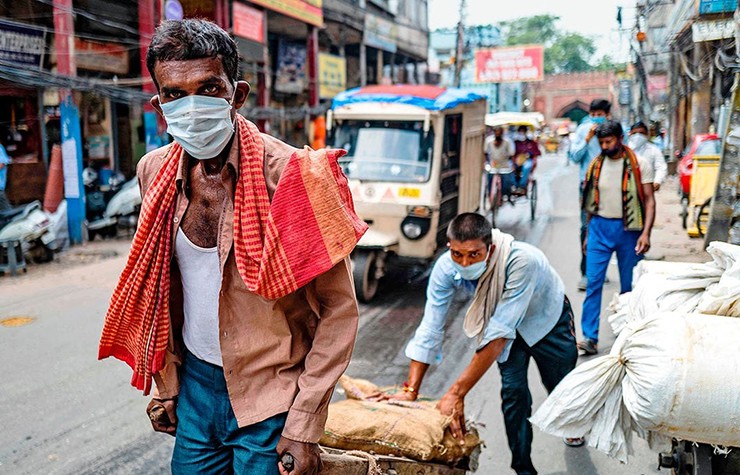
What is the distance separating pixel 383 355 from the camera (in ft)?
18.5

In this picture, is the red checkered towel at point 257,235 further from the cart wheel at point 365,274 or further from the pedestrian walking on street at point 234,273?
the cart wheel at point 365,274

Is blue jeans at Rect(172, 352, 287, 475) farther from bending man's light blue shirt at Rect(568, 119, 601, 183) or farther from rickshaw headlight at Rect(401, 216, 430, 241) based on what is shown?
bending man's light blue shirt at Rect(568, 119, 601, 183)

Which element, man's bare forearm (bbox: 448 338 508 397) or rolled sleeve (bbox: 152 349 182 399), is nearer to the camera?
rolled sleeve (bbox: 152 349 182 399)

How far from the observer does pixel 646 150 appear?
25.1 ft

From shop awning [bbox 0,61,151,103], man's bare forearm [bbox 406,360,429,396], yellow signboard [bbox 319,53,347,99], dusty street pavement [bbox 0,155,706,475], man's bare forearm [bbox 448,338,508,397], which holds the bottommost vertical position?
dusty street pavement [bbox 0,155,706,475]

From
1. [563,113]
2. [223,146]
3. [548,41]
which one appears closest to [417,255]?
[223,146]

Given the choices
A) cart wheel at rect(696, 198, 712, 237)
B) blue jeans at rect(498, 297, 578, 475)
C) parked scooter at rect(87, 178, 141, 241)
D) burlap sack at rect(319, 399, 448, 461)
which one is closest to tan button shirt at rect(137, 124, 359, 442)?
burlap sack at rect(319, 399, 448, 461)

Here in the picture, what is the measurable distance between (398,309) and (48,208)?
643cm

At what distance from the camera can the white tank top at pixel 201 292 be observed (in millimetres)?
1871

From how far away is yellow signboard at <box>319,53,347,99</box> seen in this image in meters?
19.7

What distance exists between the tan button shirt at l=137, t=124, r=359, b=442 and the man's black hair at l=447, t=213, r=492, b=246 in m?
1.27

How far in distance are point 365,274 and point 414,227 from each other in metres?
0.75

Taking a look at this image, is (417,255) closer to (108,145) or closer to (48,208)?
(48,208)

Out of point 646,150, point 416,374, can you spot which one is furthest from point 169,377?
point 646,150
